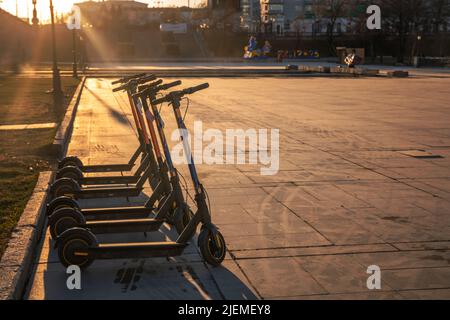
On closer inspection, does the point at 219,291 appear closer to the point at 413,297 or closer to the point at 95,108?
the point at 413,297

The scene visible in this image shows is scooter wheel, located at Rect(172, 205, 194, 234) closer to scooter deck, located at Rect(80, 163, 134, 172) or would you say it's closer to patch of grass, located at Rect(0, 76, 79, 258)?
patch of grass, located at Rect(0, 76, 79, 258)

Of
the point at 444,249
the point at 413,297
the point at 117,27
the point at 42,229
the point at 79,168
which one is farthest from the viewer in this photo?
the point at 117,27

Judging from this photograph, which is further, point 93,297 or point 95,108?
point 95,108

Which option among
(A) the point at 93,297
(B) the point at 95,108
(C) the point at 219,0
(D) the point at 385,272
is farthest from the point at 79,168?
(C) the point at 219,0

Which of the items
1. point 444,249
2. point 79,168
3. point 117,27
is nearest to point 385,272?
point 444,249

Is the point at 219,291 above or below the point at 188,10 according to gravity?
below

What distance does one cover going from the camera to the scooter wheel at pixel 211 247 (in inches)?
239

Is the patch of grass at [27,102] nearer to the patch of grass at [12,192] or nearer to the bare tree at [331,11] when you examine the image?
the patch of grass at [12,192]

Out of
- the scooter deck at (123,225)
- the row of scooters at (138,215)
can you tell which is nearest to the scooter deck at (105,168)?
the row of scooters at (138,215)

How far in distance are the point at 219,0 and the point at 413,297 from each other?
4073 inches

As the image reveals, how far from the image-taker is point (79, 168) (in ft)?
29.7

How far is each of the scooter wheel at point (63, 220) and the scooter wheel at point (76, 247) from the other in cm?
58

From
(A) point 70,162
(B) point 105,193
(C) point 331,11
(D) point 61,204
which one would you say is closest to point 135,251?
(D) point 61,204
